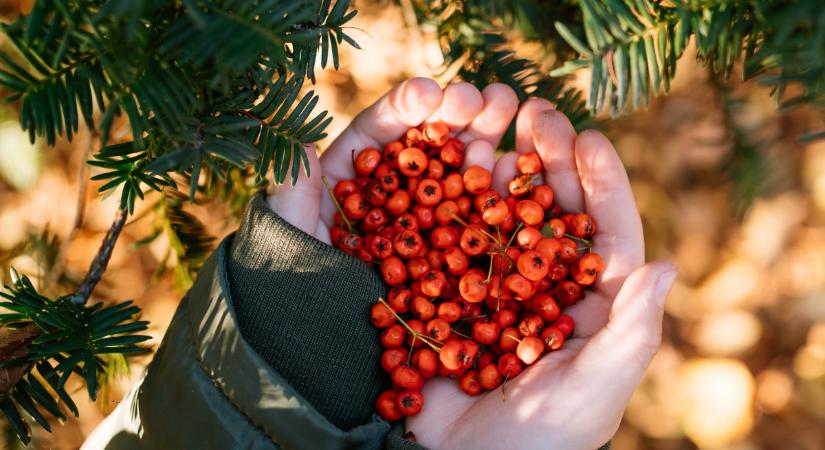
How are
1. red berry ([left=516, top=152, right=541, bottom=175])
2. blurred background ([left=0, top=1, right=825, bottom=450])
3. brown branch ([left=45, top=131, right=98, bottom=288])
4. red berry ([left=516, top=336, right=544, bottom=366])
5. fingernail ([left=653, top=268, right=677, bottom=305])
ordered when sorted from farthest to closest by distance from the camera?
blurred background ([left=0, top=1, right=825, bottom=450]), brown branch ([left=45, top=131, right=98, bottom=288]), red berry ([left=516, top=152, right=541, bottom=175]), red berry ([left=516, top=336, right=544, bottom=366]), fingernail ([left=653, top=268, right=677, bottom=305])

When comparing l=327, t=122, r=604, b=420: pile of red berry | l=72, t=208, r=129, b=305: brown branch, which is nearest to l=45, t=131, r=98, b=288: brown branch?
l=72, t=208, r=129, b=305: brown branch

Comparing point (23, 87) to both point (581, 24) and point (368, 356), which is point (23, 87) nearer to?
point (368, 356)

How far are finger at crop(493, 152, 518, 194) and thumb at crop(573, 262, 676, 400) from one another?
1.09 feet

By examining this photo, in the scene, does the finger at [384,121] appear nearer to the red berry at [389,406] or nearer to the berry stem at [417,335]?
the berry stem at [417,335]

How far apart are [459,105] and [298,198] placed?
1.03 feet

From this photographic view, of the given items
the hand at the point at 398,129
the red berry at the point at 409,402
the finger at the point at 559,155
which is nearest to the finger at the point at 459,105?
the hand at the point at 398,129

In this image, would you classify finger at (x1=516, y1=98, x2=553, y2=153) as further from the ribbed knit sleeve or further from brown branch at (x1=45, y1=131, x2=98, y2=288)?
brown branch at (x1=45, y1=131, x2=98, y2=288)

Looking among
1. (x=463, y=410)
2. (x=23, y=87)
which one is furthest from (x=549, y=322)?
(x=23, y=87)

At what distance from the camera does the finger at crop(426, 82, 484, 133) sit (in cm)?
102

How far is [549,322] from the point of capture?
1.00 metres

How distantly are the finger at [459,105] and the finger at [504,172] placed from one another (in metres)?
0.10

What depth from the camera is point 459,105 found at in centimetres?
103

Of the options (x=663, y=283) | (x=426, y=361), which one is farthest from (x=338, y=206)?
(x=663, y=283)

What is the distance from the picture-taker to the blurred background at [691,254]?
141cm
